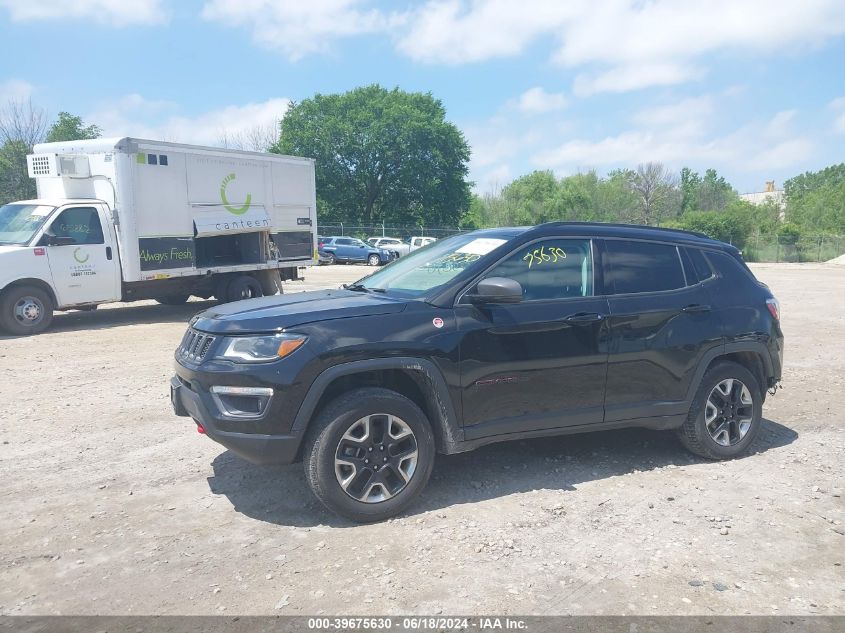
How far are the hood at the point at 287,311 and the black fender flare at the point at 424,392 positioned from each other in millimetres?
321

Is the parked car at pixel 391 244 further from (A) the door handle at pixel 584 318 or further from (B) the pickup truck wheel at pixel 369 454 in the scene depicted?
(B) the pickup truck wheel at pixel 369 454

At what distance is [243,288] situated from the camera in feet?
45.8

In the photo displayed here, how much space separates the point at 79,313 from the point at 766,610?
13830mm

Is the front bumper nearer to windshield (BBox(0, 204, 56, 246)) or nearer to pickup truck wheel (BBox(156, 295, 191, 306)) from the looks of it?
windshield (BBox(0, 204, 56, 246))

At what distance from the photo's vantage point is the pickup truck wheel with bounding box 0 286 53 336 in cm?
1078

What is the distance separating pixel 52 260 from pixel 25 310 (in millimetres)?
890

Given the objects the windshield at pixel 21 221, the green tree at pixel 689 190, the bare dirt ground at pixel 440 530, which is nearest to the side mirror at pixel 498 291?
the bare dirt ground at pixel 440 530

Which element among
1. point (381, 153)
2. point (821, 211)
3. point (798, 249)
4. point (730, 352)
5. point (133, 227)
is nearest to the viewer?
point (730, 352)

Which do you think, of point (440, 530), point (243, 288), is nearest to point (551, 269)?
point (440, 530)

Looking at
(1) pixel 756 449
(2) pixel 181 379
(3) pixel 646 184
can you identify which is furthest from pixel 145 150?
(3) pixel 646 184

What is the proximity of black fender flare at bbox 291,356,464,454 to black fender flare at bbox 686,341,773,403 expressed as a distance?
1960 millimetres

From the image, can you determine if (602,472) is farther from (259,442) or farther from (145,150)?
(145,150)

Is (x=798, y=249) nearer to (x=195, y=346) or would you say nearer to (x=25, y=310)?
(x=25, y=310)

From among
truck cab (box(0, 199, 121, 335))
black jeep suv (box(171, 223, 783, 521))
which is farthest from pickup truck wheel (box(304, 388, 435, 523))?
truck cab (box(0, 199, 121, 335))
